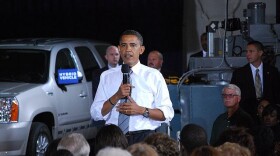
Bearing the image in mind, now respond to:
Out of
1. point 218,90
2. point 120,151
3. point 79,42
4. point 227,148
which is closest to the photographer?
point 120,151

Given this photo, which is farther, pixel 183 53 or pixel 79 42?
pixel 183 53

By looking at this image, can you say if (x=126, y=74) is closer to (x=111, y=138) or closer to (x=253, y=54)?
(x=111, y=138)

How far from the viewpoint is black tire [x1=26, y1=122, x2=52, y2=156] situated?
1135 centimetres

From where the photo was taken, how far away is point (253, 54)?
436 inches

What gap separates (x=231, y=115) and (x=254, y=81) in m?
1.16

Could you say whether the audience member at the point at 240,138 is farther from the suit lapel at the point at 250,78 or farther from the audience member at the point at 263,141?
the suit lapel at the point at 250,78

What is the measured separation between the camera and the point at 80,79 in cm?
1268

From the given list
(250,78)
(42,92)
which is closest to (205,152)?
(250,78)

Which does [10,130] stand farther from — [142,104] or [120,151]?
→ [120,151]

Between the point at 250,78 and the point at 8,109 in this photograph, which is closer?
the point at 250,78

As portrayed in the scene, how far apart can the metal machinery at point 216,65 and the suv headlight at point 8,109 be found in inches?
86.5

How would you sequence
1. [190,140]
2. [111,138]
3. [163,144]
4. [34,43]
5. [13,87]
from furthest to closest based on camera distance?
[34,43], [13,87], [190,140], [111,138], [163,144]

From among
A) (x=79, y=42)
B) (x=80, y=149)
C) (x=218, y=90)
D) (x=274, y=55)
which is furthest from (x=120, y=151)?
(x=79, y=42)

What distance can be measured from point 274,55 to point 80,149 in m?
5.95
